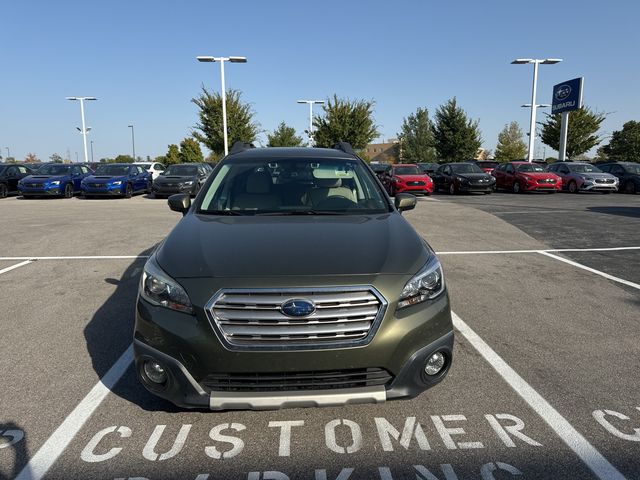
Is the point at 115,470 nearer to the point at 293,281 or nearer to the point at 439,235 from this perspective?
the point at 293,281

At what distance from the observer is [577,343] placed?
4227 millimetres

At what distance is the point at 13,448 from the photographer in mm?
2701

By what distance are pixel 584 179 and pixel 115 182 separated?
2141cm

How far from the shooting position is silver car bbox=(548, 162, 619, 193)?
71.2ft

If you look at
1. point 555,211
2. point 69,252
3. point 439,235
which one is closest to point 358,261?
point 69,252

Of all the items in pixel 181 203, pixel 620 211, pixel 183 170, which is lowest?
pixel 620 211

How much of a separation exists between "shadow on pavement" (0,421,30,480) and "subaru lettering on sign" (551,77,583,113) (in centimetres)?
3411

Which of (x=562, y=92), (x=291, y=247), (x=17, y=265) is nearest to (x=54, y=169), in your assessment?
(x=17, y=265)

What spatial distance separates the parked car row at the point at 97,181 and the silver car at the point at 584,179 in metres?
17.3

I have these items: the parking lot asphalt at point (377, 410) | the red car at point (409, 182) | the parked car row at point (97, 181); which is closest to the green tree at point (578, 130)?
the red car at point (409, 182)

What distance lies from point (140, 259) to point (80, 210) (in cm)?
919

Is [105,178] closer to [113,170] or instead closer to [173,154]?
[113,170]

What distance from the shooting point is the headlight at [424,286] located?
2709mm

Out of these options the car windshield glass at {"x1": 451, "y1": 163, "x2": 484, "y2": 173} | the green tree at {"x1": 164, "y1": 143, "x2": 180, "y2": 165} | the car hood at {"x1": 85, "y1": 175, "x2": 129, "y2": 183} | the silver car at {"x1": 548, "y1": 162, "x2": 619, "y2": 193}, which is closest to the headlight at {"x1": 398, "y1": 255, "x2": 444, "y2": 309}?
the car hood at {"x1": 85, "y1": 175, "x2": 129, "y2": 183}
